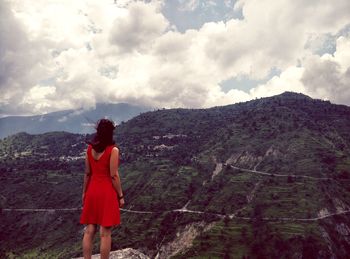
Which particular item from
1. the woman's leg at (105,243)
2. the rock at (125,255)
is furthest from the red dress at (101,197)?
the rock at (125,255)

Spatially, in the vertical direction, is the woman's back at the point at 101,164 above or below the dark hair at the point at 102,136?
below

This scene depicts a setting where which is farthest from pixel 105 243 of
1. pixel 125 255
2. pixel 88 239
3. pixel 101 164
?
pixel 125 255

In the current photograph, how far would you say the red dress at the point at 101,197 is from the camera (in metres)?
14.8

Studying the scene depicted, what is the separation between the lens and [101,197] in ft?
48.9

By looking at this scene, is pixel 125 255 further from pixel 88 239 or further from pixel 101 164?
pixel 101 164

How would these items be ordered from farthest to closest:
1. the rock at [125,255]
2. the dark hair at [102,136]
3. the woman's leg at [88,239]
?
1. the rock at [125,255]
2. the woman's leg at [88,239]
3. the dark hair at [102,136]

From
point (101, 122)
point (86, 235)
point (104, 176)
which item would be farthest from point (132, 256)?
point (101, 122)

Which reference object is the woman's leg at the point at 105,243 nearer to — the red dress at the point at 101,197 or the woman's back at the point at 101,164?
the red dress at the point at 101,197

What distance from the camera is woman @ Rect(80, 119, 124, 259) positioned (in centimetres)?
1484

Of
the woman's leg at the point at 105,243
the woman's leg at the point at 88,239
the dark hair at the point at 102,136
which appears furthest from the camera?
the woman's leg at the point at 88,239

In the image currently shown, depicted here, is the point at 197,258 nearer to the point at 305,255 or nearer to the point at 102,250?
the point at 305,255

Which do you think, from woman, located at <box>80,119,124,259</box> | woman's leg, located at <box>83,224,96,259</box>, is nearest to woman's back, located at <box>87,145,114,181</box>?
woman, located at <box>80,119,124,259</box>

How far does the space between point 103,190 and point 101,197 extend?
0.27m

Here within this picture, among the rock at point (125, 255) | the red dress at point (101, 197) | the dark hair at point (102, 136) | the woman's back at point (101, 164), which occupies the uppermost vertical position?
the dark hair at point (102, 136)
